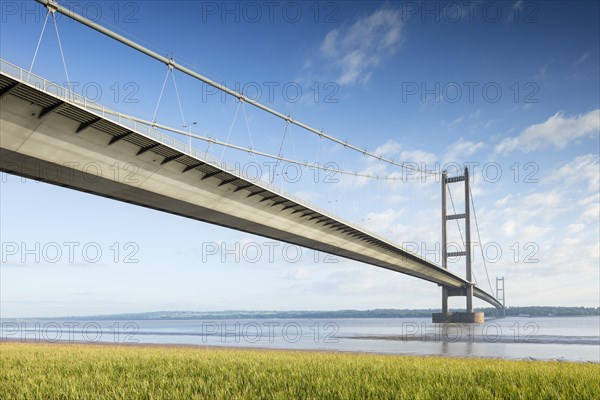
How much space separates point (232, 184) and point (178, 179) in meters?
4.23

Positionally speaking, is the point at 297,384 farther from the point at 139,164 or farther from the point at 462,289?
the point at 462,289

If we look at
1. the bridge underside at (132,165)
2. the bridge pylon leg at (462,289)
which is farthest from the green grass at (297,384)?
the bridge pylon leg at (462,289)

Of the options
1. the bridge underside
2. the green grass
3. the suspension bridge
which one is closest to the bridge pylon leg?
the suspension bridge

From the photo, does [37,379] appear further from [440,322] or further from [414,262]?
[440,322]

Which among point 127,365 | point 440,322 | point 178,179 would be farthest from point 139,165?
point 440,322

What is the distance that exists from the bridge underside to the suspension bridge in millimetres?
42

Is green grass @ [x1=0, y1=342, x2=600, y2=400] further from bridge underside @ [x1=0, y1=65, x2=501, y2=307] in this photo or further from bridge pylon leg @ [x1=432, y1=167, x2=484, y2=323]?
bridge pylon leg @ [x1=432, y1=167, x2=484, y2=323]

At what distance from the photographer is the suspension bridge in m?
21.8

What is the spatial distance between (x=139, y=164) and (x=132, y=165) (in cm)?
42

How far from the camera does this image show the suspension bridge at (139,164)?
21844 millimetres

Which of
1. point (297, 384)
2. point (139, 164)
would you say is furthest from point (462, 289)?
point (297, 384)

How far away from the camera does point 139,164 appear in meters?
27.8

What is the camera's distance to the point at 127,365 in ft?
51.9

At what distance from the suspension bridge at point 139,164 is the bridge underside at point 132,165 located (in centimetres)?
4
